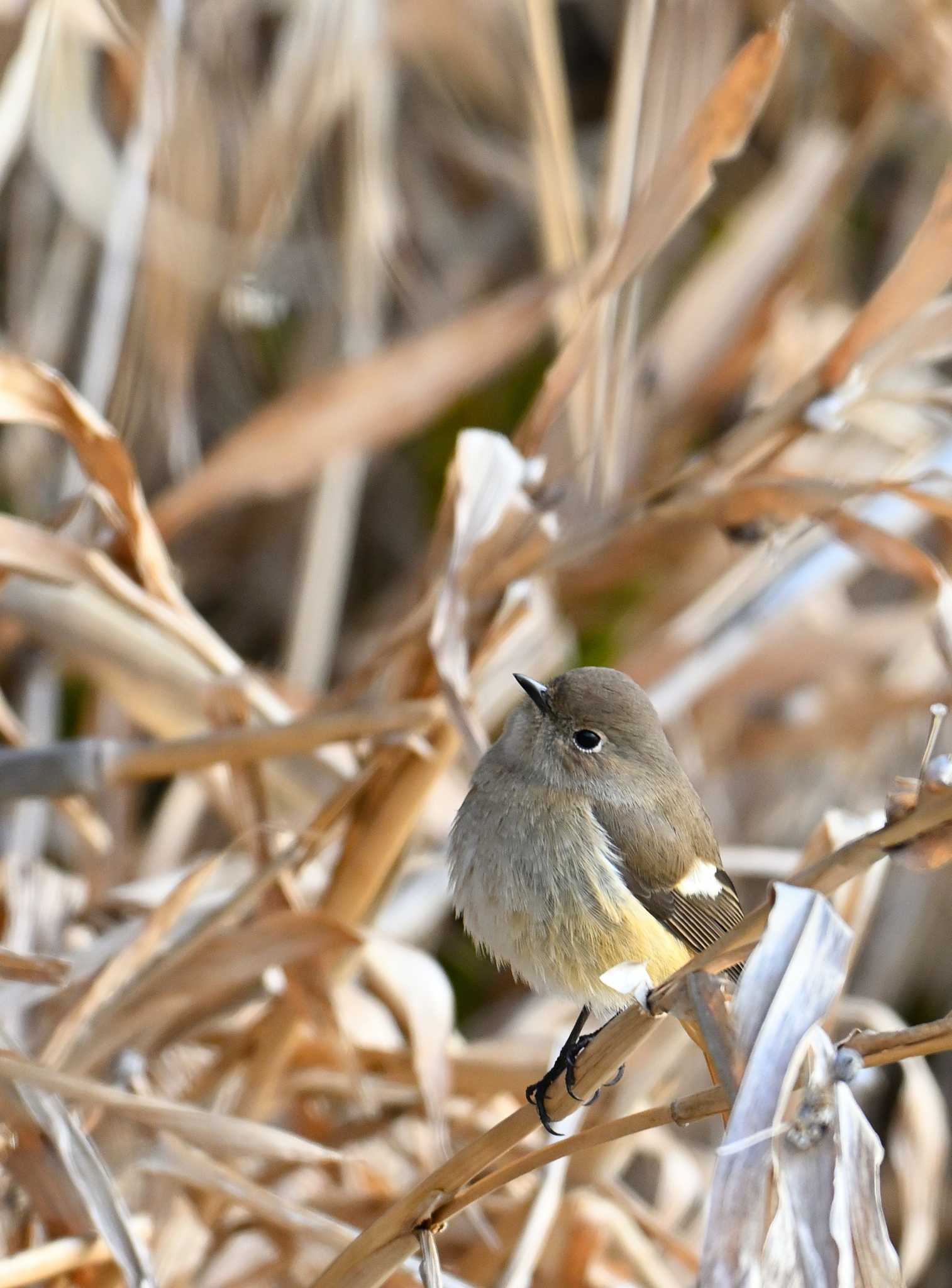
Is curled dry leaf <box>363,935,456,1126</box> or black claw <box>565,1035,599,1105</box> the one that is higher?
black claw <box>565,1035,599,1105</box>

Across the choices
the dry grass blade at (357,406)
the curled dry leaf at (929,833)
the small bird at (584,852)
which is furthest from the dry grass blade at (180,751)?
the curled dry leaf at (929,833)

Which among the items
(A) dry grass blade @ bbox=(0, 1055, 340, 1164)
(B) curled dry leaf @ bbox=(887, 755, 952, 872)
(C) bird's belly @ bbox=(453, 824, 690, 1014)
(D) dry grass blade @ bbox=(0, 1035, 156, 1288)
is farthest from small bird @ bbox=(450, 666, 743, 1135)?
(B) curled dry leaf @ bbox=(887, 755, 952, 872)

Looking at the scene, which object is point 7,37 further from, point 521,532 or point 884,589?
point 884,589

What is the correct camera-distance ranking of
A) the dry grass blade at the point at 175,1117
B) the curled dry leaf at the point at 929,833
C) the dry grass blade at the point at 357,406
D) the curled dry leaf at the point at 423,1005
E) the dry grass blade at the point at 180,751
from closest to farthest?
the curled dry leaf at the point at 929,833, the dry grass blade at the point at 175,1117, the dry grass blade at the point at 180,751, the curled dry leaf at the point at 423,1005, the dry grass blade at the point at 357,406

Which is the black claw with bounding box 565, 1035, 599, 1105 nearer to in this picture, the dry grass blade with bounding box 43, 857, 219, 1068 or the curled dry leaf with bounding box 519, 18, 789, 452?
the dry grass blade with bounding box 43, 857, 219, 1068

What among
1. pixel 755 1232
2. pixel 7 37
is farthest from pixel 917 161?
pixel 755 1232

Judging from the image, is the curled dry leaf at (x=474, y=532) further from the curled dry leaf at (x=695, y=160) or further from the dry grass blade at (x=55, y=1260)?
the dry grass blade at (x=55, y=1260)
